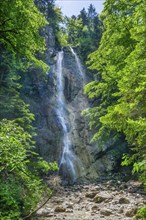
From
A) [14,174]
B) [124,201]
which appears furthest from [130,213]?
[14,174]

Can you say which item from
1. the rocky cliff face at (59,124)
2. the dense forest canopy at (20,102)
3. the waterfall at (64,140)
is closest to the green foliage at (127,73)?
the dense forest canopy at (20,102)

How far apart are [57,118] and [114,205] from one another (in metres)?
10.7

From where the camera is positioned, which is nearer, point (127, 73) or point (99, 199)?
point (127, 73)

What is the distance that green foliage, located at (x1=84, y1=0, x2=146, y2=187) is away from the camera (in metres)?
5.47

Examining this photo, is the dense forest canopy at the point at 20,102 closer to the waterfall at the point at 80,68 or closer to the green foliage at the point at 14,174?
the green foliage at the point at 14,174

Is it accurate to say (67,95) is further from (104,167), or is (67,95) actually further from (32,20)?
(32,20)

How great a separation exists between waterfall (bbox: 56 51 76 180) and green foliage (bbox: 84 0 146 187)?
4.62 metres

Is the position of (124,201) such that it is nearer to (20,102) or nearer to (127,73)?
(127,73)

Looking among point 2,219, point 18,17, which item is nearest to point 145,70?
point 18,17

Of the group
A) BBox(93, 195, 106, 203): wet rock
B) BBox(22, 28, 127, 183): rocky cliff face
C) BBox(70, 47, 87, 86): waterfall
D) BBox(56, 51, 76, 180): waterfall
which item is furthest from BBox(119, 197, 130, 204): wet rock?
BBox(70, 47, 87, 86): waterfall

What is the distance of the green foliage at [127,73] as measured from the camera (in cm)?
547

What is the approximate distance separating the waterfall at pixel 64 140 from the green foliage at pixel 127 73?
462 centimetres

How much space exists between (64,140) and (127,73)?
11849 mm

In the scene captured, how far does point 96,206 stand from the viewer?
816 cm
